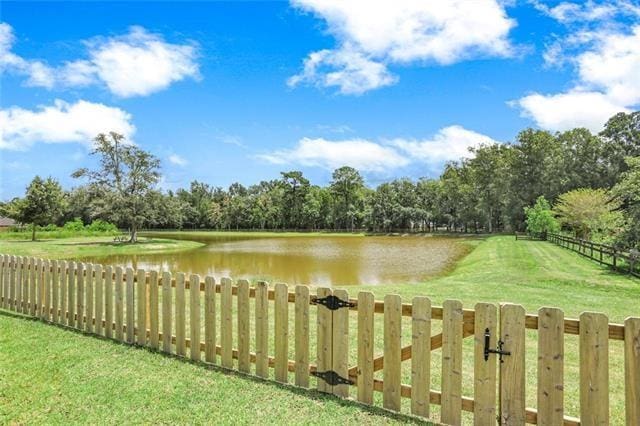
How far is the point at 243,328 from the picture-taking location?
15.8 feet

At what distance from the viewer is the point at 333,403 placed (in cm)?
405

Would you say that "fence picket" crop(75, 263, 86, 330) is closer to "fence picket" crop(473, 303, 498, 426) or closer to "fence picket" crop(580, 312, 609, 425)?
"fence picket" crop(473, 303, 498, 426)

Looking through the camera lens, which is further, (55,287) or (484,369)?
(55,287)

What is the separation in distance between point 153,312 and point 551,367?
486 cm

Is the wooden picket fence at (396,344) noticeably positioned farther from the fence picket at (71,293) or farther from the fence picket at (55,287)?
the fence picket at (55,287)

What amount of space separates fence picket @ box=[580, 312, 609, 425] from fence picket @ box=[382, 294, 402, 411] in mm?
1505

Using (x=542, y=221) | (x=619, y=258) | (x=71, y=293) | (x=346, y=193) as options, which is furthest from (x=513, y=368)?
(x=346, y=193)

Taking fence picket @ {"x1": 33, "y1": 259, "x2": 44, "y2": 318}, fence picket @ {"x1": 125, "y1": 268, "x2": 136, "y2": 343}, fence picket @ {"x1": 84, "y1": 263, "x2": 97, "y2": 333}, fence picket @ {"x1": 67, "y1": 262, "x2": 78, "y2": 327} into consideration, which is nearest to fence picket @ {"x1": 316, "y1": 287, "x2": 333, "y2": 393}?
fence picket @ {"x1": 125, "y1": 268, "x2": 136, "y2": 343}

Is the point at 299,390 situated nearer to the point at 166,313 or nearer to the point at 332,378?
the point at 332,378

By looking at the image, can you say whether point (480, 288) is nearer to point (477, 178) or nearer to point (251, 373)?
point (251, 373)

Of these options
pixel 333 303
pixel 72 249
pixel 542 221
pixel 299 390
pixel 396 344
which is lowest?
pixel 72 249

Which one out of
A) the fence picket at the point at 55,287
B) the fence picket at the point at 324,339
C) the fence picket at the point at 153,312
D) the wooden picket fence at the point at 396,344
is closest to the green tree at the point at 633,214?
the wooden picket fence at the point at 396,344

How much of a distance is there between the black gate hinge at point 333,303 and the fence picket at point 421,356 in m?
0.69

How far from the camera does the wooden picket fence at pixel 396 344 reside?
3.22m
